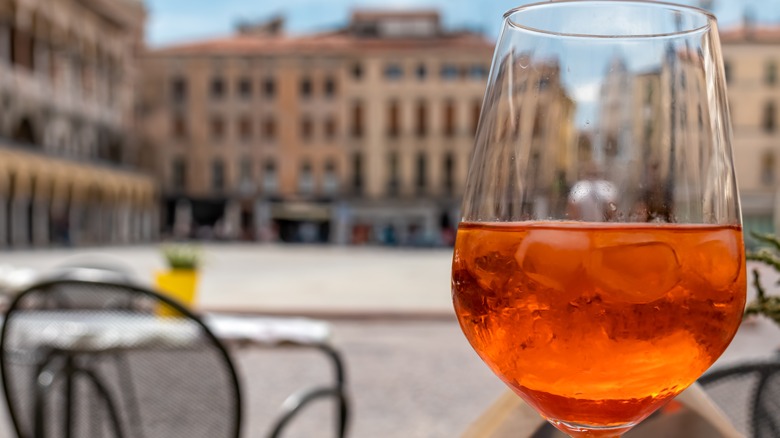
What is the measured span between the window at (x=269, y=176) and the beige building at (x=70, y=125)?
5.94 m

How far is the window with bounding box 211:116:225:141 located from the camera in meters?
49.6

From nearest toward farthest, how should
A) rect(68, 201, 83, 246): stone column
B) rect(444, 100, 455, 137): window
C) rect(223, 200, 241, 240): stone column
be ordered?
1. rect(68, 201, 83, 246): stone column
2. rect(223, 200, 241, 240): stone column
3. rect(444, 100, 455, 137): window

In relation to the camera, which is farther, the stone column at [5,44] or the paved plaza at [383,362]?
the stone column at [5,44]

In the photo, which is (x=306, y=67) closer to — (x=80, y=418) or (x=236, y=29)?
(x=236, y=29)

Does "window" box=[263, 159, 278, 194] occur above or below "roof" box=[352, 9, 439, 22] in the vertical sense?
below

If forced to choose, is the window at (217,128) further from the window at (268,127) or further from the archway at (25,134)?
the archway at (25,134)

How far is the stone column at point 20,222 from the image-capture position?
35094 millimetres

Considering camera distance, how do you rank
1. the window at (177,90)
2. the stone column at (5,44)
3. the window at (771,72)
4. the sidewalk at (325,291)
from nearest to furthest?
1. the sidewalk at (325,291)
2. the stone column at (5,44)
3. the window at (771,72)
4. the window at (177,90)

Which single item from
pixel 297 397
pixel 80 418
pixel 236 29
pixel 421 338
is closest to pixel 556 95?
pixel 80 418

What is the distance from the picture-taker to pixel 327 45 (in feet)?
163

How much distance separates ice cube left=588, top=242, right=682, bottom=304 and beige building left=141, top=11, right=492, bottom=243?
1889 inches

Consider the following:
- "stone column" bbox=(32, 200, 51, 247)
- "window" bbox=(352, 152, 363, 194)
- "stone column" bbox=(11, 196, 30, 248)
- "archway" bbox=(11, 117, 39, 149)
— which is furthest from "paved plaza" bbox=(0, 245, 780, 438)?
"window" bbox=(352, 152, 363, 194)

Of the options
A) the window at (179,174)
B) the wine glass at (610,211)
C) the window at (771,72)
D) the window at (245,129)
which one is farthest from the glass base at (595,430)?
the window at (179,174)

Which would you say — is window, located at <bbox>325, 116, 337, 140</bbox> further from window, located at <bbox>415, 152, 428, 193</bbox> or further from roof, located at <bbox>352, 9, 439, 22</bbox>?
roof, located at <bbox>352, 9, 439, 22</bbox>
